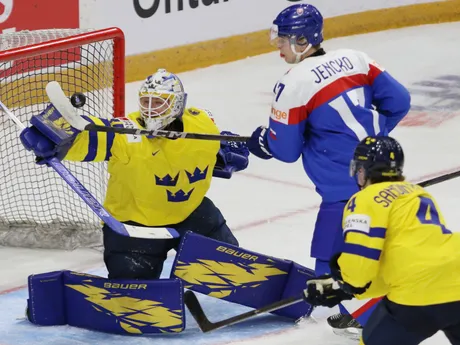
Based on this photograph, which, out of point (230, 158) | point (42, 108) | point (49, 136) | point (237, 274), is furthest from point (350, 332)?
point (42, 108)

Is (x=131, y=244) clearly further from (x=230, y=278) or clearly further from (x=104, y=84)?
(x=104, y=84)

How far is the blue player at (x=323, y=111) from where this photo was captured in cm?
363

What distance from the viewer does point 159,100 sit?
12.5ft

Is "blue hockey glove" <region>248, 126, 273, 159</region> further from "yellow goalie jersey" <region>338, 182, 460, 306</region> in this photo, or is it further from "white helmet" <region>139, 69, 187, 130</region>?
"yellow goalie jersey" <region>338, 182, 460, 306</region>

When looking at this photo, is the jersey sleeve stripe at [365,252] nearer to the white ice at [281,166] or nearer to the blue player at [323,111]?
the blue player at [323,111]

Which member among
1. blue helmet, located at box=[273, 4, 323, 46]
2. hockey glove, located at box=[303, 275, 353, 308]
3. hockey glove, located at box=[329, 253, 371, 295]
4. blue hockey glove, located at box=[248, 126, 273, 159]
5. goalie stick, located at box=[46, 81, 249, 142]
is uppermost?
blue helmet, located at box=[273, 4, 323, 46]

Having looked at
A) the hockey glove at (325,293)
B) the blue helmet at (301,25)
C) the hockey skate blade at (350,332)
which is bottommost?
the hockey skate blade at (350,332)

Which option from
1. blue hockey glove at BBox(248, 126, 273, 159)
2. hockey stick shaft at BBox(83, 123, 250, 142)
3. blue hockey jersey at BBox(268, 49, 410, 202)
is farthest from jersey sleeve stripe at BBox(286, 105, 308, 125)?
hockey stick shaft at BBox(83, 123, 250, 142)

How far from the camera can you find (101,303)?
382cm

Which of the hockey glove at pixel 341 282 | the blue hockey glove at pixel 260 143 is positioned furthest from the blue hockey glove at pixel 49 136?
the hockey glove at pixel 341 282

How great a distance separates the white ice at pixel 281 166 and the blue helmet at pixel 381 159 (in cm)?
94

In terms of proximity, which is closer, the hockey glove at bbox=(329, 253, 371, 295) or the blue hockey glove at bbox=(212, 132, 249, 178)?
the hockey glove at bbox=(329, 253, 371, 295)

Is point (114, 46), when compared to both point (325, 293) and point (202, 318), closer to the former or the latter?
point (202, 318)

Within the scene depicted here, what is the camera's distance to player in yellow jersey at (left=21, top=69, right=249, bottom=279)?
3771 millimetres
